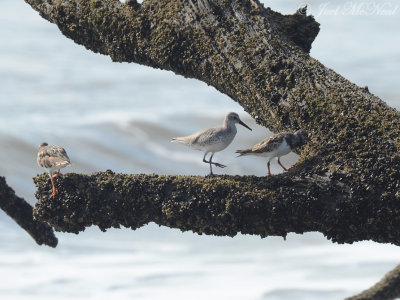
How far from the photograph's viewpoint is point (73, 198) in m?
11.2

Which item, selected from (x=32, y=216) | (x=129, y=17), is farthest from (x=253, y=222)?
(x=129, y=17)

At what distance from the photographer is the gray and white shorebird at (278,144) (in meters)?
11.5

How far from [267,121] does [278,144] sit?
0.43 metres

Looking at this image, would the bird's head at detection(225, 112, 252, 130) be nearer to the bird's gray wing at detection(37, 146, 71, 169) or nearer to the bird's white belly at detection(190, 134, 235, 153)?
the bird's white belly at detection(190, 134, 235, 153)

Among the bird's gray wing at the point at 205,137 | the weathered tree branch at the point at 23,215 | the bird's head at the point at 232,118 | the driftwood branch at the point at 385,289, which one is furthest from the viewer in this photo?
the bird's head at the point at 232,118

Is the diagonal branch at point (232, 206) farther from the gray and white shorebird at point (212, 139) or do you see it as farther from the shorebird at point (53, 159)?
the gray and white shorebird at point (212, 139)

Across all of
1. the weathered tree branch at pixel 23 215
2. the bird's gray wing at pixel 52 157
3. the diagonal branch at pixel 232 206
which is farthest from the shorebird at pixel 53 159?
the diagonal branch at pixel 232 206

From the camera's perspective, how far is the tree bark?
1045 cm

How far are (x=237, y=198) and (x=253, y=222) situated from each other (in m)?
0.37

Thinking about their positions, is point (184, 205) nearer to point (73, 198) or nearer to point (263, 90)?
point (73, 198)

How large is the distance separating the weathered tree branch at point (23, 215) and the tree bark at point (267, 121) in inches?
30.8

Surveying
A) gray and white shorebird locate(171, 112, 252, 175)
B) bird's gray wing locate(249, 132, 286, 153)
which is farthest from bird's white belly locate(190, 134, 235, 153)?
bird's gray wing locate(249, 132, 286, 153)

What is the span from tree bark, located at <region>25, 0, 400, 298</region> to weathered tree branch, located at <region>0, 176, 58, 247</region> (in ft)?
2.57

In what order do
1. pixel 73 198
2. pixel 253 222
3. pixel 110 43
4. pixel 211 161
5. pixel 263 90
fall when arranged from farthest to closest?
pixel 110 43, pixel 211 161, pixel 263 90, pixel 73 198, pixel 253 222
